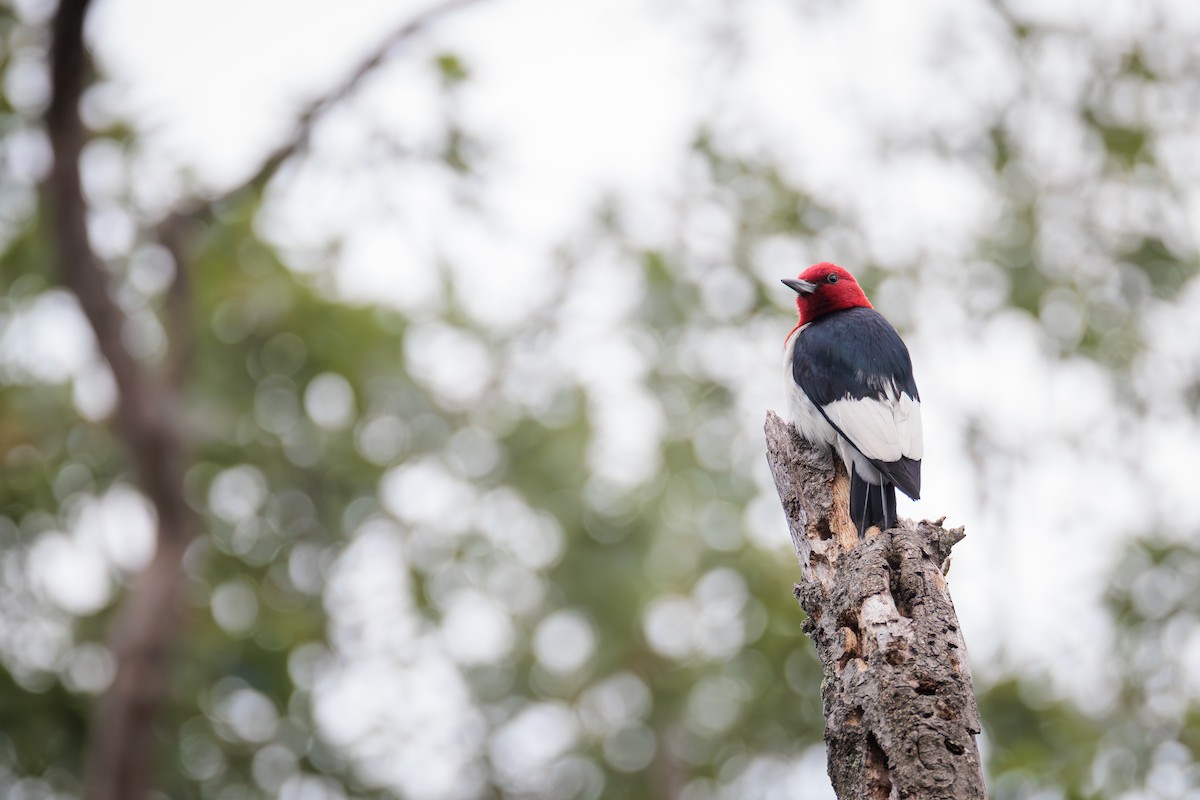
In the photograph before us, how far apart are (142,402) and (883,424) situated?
4591 mm

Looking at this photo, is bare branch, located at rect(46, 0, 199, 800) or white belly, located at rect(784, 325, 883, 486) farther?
bare branch, located at rect(46, 0, 199, 800)

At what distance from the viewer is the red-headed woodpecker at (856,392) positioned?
3.79m

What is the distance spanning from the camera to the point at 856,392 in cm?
438

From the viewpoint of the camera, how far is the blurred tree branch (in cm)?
658

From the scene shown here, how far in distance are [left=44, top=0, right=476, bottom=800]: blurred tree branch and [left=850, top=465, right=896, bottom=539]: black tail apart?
4.43 m

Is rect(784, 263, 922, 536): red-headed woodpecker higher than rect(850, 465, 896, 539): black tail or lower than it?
higher

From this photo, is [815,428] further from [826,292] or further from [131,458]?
[131,458]

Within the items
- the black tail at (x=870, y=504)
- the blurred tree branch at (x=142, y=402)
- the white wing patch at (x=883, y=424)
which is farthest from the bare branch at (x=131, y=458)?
the black tail at (x=870, y=504)

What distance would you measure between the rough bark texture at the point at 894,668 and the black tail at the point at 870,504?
31 centimetres

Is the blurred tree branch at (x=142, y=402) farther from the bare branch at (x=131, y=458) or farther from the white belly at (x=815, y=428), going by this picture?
the white belly at (x=815, y=428)

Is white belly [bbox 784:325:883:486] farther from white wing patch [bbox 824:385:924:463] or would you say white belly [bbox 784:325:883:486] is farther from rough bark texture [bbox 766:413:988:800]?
rough bark texture [bbox 766:413:988:800]

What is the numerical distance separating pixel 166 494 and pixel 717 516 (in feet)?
20.4

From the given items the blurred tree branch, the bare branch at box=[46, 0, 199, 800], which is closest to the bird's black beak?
the blurred tree branch

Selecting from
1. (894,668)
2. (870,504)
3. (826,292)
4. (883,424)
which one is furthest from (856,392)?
(894,668)
